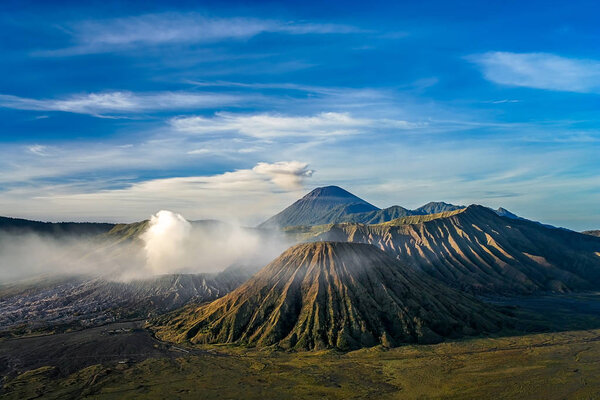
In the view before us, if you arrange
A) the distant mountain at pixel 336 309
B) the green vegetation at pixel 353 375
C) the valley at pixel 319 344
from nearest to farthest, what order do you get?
the green vegetation at pixel 353 375, the valley at pixel 319 344, the distant mountain at pixel 336 309

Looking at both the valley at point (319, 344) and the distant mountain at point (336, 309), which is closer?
the valley at point (319, 344)

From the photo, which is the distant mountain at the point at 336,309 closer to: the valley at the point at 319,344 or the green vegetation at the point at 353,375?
the valley at the point at 319,344

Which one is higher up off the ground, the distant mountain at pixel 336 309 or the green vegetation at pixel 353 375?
the distant mountain at pixel 336 309

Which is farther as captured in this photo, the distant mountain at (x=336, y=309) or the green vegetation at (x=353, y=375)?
the distant mountain at (x=336, y=309)

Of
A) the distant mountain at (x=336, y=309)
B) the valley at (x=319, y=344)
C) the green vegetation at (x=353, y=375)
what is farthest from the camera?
the distant mountain at (x=336, y=309)

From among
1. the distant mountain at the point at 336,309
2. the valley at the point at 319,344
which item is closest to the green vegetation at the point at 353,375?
the valley at the point at 319,344

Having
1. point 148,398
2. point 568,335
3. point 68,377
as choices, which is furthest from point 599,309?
point 68,377

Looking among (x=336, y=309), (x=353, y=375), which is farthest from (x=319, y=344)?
(x=353, y=375)
